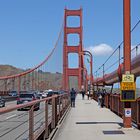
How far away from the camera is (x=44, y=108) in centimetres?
1309

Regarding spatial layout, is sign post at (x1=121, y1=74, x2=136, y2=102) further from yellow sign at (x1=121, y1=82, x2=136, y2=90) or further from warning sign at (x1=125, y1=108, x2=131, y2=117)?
warning sign at (x1=125, y1=108, x2=131, y2=117)

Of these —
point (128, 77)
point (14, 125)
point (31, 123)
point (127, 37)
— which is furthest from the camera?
point (127, 37)

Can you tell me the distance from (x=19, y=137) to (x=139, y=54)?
35.0ft

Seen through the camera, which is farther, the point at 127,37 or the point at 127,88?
the point at 127,37

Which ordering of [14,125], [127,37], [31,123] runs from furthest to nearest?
1. [127,37]
2. [31,123]
3. [14,125]

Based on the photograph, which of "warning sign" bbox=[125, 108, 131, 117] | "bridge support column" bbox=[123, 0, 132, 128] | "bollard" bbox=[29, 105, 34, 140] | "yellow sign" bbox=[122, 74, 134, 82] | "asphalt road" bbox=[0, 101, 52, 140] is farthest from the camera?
"bridge support column" bbox=[123, 0, 132, 128]

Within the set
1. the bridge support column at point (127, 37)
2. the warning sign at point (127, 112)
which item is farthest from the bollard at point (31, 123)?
the bridge support column at point (127, 37)

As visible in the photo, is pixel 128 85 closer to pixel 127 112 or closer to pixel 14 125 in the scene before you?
pixel 127 112

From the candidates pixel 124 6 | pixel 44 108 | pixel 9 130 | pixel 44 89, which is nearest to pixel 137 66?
pixel 124 6

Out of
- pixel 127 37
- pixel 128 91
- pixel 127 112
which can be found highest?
pixel 127 37

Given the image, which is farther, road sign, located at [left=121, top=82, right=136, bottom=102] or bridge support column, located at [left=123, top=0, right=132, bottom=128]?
bridge support column, located at [left=123, top=0, right=132, bottom=128]

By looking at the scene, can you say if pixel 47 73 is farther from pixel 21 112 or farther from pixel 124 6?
pixel 21 112

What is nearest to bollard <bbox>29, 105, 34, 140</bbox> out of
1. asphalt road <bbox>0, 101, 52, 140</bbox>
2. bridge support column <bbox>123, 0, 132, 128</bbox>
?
asphalt road <bbox>0, 101, 52, 140</bbox>

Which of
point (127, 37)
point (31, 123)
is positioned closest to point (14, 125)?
point (31, 123)
